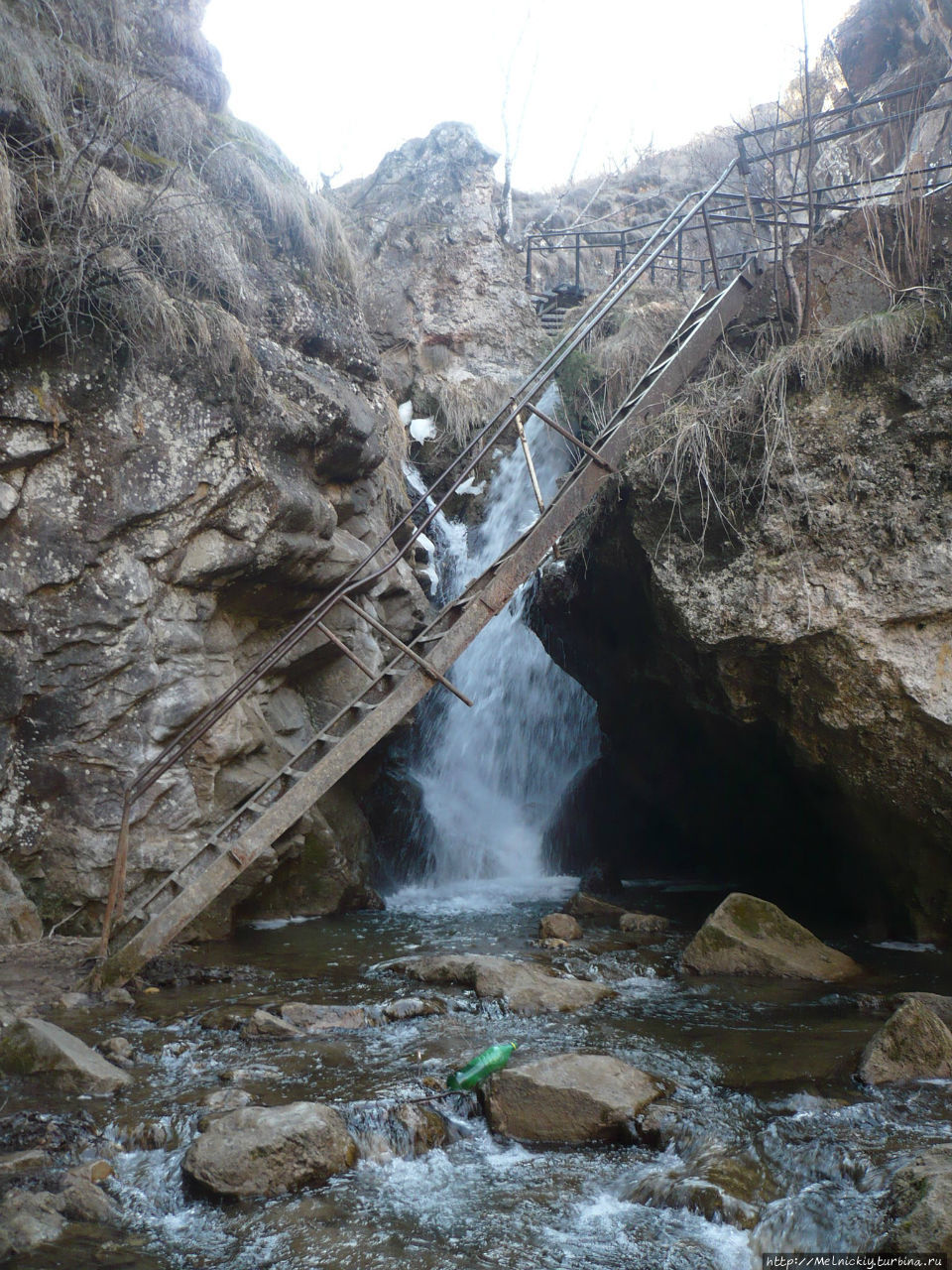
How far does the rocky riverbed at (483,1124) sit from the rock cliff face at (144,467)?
164cm

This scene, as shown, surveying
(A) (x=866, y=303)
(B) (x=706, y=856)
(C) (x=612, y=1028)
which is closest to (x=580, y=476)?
(A) (x=866, y=303)

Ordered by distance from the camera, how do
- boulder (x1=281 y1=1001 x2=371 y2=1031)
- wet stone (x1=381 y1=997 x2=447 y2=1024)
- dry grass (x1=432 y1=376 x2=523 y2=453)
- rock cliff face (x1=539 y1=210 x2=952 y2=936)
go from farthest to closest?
dry grass (x1=432 y1=376 x2=523 y2=453), rock cliff face (x1=539 y1=210 x2=952 y2=936), wet stone (x1=381 y1=997 x2=447 y2=1024), boulder (x1=281 y1=1001 x2=371 y2=1031)

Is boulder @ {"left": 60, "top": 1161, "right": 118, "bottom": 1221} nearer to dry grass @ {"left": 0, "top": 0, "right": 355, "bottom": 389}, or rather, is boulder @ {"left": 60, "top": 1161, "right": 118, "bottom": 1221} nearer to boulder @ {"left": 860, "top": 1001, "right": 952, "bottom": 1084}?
boulder @ {"left": 860, "top": 1001, "right": 952, "bottom": 1084}

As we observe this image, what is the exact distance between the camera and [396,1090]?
409 centimetres

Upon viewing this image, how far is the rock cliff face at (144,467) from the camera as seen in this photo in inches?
253

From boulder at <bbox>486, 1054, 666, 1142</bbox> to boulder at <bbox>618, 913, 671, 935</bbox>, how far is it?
359 centimetres

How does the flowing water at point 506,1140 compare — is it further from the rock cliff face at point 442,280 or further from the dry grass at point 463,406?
the rock cliff face at point 442,280

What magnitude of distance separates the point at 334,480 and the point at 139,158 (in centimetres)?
331

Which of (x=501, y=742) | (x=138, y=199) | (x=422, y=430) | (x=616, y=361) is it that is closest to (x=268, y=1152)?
(x=138, y=199)

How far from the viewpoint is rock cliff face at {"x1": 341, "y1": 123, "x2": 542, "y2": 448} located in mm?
14555

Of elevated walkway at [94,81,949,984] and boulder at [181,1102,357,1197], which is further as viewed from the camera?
elevated walkway at [94,81,949,984]

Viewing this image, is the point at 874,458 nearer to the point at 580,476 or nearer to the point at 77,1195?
the point at 580,476

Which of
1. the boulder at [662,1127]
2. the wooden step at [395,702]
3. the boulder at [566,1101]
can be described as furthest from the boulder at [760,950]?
the wooden step at [395,702]

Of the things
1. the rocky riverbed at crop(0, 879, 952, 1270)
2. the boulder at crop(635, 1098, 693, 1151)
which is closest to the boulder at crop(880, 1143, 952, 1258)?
the rocky riverbed at crop(0, 879, 952, 1270)
